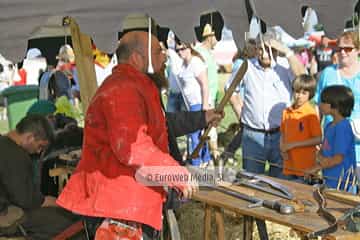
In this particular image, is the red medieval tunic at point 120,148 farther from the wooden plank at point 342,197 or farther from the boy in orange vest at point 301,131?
the boy in orange vest at point 301,131

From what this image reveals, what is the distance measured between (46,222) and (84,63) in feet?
3.86

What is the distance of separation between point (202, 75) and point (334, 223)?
446 centimetres

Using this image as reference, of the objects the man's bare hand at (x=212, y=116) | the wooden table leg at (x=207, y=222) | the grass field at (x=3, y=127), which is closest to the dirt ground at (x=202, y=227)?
the wooden table leg at (x=207, y=222)

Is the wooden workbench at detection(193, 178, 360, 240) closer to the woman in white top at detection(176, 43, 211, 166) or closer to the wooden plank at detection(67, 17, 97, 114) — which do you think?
the wooden plank at detection(67, 17, 97, 114)

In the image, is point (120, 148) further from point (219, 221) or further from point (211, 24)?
point (211, 24)

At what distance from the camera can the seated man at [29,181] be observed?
394 centimetres

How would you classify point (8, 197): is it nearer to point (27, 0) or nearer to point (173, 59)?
point (27, 0)

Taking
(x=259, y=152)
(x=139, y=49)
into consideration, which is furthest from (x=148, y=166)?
(x=259, y=152)

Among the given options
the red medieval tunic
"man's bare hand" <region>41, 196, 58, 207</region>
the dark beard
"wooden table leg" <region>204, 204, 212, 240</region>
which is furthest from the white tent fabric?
"man's bare hand" <region>41, 196, 58, 207</region>

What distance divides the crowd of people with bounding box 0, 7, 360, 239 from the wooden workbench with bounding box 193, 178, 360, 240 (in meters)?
0.23

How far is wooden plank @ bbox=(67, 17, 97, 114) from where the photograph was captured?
4.48 metres

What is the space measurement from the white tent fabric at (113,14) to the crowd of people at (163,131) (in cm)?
34

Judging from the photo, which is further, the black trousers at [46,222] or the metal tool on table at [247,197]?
the black trousers at [46,222]

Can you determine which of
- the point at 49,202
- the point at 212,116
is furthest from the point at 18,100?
the point at 212,116
